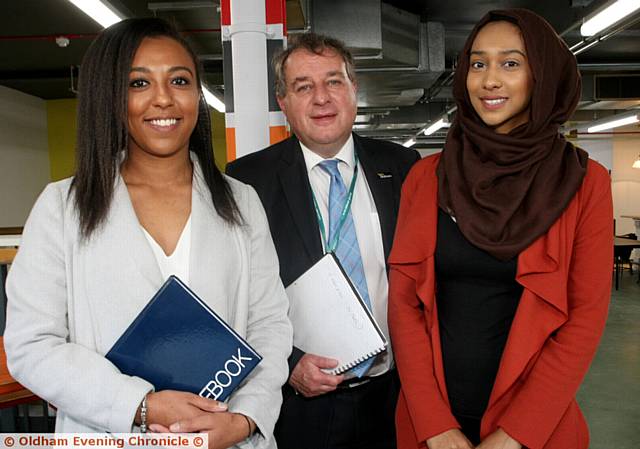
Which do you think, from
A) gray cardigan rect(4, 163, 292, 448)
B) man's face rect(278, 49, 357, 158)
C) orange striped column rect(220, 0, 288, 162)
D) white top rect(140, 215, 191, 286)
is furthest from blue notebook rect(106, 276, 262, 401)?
orange striped column rect(220, 0, 288, 162)

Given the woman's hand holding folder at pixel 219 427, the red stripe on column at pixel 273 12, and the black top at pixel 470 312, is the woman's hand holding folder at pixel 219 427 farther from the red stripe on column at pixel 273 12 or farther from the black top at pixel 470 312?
the red stripe on column at pixel 273 12

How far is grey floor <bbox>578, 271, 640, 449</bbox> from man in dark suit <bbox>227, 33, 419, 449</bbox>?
3065 mm

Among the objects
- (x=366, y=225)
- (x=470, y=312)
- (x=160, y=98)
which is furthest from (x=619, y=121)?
(x=160, y=98)

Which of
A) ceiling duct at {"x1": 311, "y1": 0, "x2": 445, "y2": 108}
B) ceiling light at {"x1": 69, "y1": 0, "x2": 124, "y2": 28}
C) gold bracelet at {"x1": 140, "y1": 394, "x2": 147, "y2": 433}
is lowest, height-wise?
gold bracelet at {"x1": 140, "y1": 394, "x2": 147, "y2": 433}

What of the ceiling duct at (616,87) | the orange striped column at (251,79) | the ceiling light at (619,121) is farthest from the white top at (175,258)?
the ceiling light at (619,121)

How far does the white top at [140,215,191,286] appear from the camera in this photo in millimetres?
1320

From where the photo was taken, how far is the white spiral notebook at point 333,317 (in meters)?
1.61

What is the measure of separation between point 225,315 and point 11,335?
469mm

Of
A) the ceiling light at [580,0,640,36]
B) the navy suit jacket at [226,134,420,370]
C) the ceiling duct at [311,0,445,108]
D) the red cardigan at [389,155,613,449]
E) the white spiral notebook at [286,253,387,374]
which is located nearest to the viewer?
the red cardigan at [389,155,613,449]

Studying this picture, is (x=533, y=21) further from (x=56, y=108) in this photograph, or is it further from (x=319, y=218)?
(x=56, y=108)

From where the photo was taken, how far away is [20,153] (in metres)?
10.8

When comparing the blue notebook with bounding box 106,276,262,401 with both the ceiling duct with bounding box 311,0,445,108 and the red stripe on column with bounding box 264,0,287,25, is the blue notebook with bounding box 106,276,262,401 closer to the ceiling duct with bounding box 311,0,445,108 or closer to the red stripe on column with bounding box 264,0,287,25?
the red stripe on column with bounding box 264,0,287,25

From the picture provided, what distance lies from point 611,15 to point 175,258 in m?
4.76

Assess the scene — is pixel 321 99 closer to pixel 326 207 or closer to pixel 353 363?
pixel 326 207
